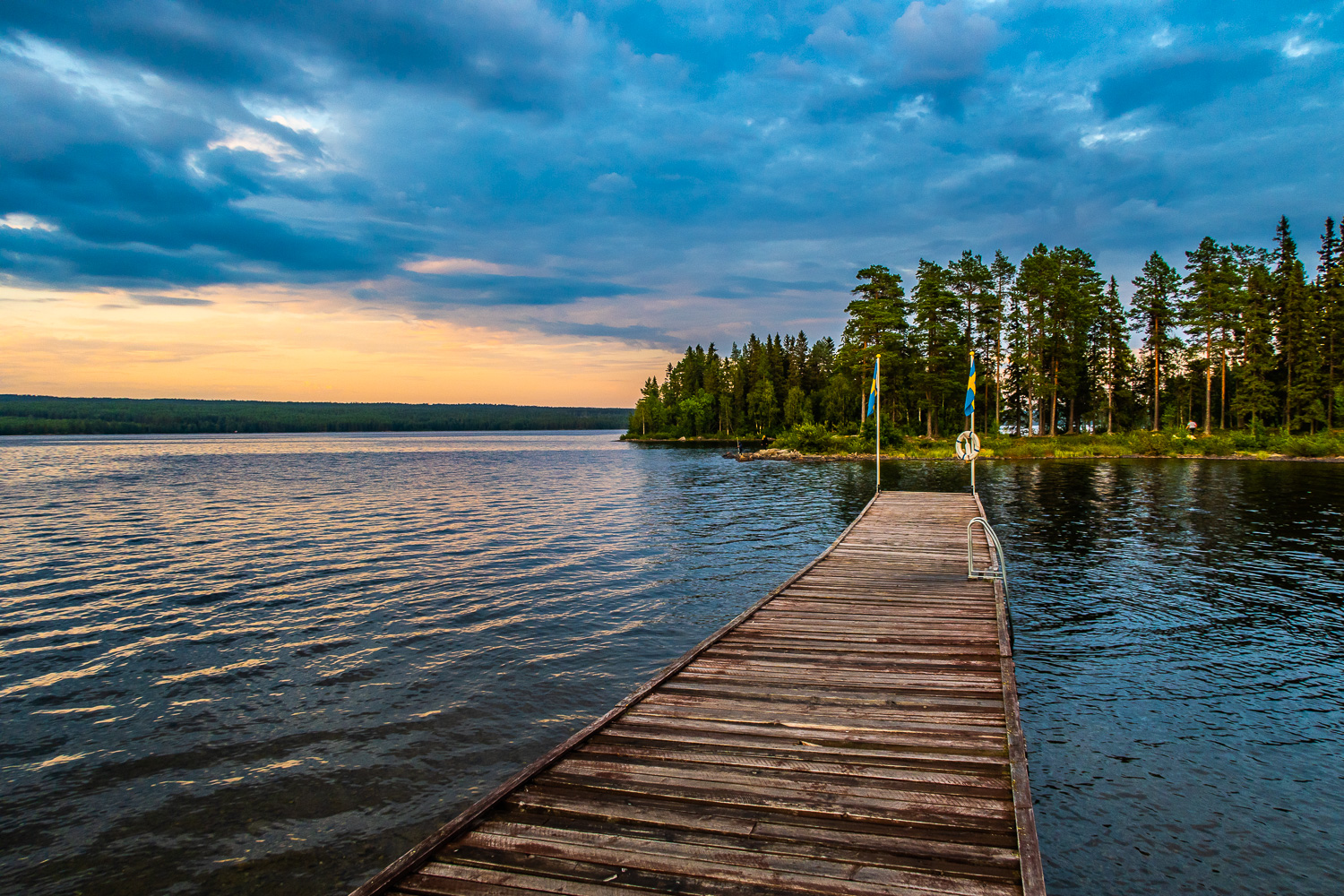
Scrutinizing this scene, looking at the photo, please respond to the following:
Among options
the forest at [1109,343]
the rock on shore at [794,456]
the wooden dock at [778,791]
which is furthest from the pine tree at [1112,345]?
the wooden dock at [778,791]

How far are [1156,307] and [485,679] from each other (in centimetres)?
7931

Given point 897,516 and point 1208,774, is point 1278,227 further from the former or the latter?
point 1208,774

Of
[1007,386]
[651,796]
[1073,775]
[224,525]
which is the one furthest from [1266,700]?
[1007,386]

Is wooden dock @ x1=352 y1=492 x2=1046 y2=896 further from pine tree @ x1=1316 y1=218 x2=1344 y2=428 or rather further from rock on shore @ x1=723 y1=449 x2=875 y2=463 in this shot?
pine tree @ x1=1316 y1=218 x2=1344 y2=428

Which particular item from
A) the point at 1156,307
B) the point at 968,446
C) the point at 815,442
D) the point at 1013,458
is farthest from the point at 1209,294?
the point at 968,446

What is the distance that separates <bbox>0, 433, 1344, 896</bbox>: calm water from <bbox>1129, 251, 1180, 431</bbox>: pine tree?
167 feet

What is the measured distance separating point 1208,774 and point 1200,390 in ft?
288

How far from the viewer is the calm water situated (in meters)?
6.06

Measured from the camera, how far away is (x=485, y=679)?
9883 millimetres

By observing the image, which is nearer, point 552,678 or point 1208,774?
point 1208,774

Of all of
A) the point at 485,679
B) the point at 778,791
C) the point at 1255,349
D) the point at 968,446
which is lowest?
the point at 485,679

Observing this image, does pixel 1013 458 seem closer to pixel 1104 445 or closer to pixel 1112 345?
pixel 1104 445

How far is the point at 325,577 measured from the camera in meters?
16.7

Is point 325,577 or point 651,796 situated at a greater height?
point 651,796
